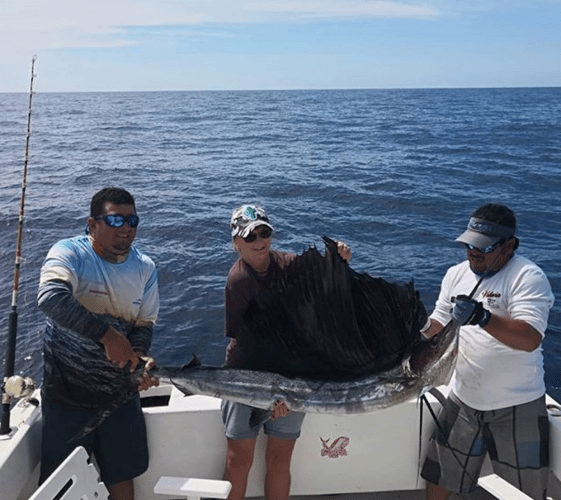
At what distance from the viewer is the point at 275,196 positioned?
397 inches

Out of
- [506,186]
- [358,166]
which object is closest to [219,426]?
[506,186]

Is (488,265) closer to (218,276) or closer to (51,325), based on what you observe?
(51,325)

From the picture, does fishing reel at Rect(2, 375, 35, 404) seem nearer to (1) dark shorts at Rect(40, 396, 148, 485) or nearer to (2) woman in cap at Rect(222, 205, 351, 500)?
(1) dark shorts at Rect(40, 396, 148, 485)

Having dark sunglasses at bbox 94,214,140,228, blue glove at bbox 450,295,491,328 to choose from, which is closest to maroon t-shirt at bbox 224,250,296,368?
dark sunglasses at bbox 94,214,140,228

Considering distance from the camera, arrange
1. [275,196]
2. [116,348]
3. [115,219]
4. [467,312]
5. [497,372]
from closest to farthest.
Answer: [467,312]
[116,348]
[115,219]
[497,372]
[275,196]

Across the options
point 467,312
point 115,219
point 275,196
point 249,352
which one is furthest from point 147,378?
point 275,196

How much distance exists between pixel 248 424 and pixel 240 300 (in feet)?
1.46

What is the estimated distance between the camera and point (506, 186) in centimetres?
1106

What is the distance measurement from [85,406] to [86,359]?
0.52 ft

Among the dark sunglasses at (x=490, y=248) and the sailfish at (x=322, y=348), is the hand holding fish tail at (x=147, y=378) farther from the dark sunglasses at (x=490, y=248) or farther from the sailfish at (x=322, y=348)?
the dark sunglasses at (x=490, y=248)

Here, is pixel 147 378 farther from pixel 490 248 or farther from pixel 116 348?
pixel 490 248

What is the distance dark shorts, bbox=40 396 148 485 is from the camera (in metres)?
1.90

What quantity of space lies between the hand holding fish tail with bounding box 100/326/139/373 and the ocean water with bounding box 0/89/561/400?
291 cm

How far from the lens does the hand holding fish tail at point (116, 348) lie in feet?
5.61
